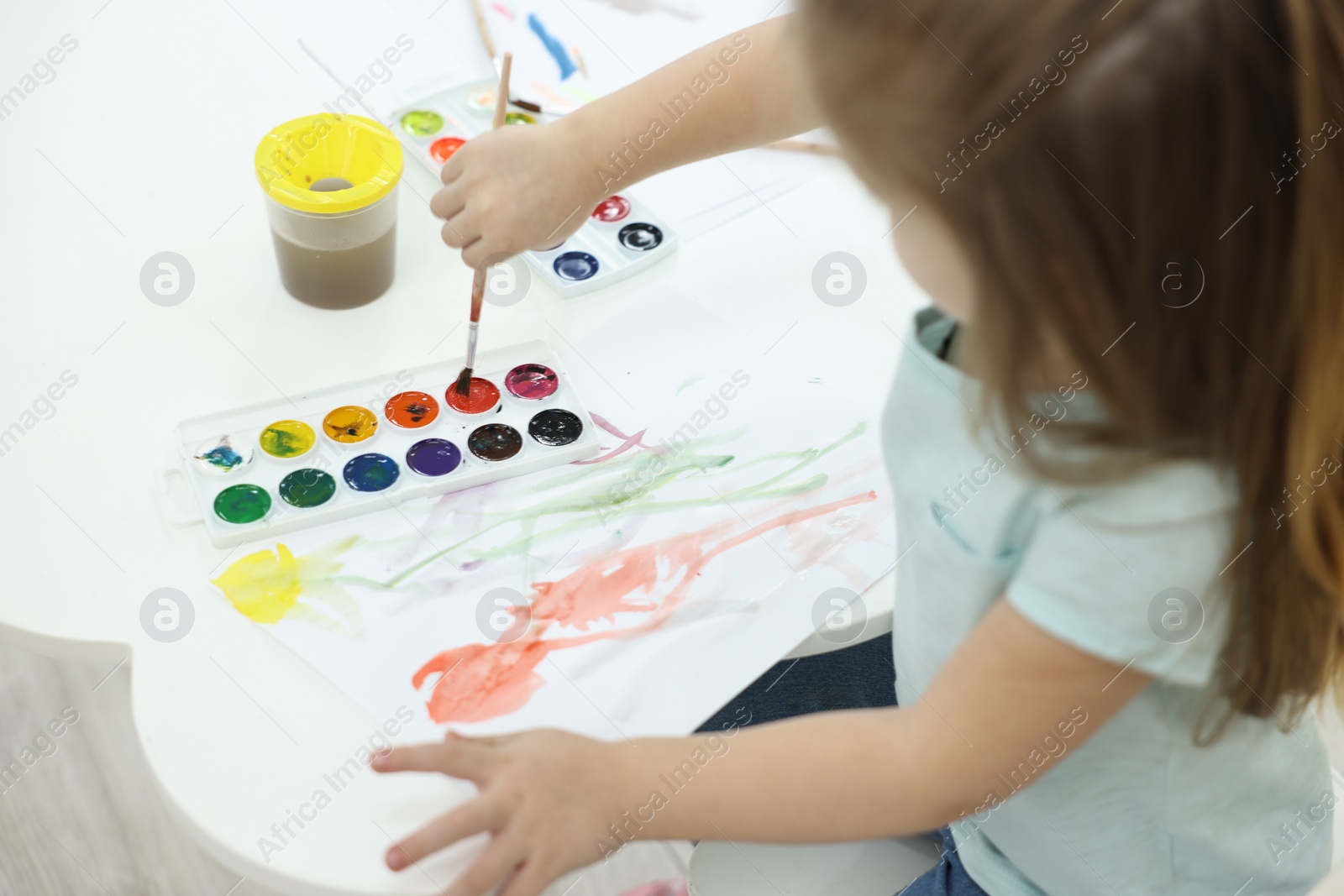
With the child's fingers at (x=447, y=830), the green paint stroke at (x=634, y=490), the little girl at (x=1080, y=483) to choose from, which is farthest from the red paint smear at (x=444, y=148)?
the child's fingers at (x=447, y=830)

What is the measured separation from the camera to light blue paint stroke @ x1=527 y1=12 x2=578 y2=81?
1110 millimetres

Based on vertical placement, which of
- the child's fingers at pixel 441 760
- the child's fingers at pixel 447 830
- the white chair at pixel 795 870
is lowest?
the white chair at pixel 795 870

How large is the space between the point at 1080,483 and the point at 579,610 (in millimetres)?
332

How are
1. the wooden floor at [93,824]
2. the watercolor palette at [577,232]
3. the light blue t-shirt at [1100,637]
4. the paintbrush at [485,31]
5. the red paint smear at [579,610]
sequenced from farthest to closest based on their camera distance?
the wooden floor at [93,824], the paintbrush at [485,31], the watercolor palette at [577,232], the red paint smear at [579,610], the light blue t-shirt at [1100,637]

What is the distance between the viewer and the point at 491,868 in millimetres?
607

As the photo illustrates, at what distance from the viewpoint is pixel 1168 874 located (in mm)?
754

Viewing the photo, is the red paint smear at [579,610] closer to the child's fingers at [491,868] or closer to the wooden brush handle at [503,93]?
the child's fingers at [491,868]

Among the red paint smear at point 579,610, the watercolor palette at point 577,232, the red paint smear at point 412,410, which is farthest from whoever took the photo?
the watercolor palette at point 577,232

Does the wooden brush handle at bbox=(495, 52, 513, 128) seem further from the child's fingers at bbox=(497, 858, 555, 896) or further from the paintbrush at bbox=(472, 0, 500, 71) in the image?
the child's fingers at bbox=(497, 858, 555, 896)

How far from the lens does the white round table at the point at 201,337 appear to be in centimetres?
65

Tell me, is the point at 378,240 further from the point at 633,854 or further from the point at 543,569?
the point at 633,854

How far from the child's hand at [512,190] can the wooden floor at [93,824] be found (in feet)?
2.21

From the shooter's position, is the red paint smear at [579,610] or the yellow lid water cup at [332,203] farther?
the yellow lid water cup at [332,203]

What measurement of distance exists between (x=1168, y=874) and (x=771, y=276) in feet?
1.73
